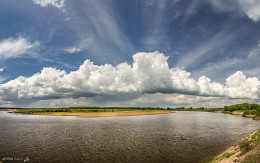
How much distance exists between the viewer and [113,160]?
112 ft

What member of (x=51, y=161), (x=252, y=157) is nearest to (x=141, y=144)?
(x=51, y=161)

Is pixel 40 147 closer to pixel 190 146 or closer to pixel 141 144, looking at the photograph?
pixel 141 144

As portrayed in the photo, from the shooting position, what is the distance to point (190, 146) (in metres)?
44.0

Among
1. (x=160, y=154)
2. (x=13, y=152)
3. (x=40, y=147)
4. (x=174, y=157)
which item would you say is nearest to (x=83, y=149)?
(x=40, y=147)

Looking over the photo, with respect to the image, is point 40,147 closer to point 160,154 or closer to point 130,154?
point 130,154

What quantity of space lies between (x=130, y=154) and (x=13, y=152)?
842 inches

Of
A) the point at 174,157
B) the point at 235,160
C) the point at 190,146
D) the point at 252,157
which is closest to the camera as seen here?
the point at 252,157

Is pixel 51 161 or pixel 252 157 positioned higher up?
pixel 252 157

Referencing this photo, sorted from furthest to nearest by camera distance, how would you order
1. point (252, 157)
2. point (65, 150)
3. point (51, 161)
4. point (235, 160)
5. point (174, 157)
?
point (65, 150) < point (174, 157) < point (51, 161) < point (235, 160) < point (252, 157)

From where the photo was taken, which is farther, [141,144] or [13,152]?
[141,144]

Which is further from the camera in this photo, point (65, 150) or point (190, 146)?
point (190, 146)

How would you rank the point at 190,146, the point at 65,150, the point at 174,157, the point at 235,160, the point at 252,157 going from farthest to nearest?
the point at 190,146 < the point at 65,150 < the point at 174,157 < the point at 235,160 < the point at 252,157

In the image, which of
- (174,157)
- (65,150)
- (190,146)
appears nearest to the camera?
(174,157)

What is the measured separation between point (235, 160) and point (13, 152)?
121 ft
